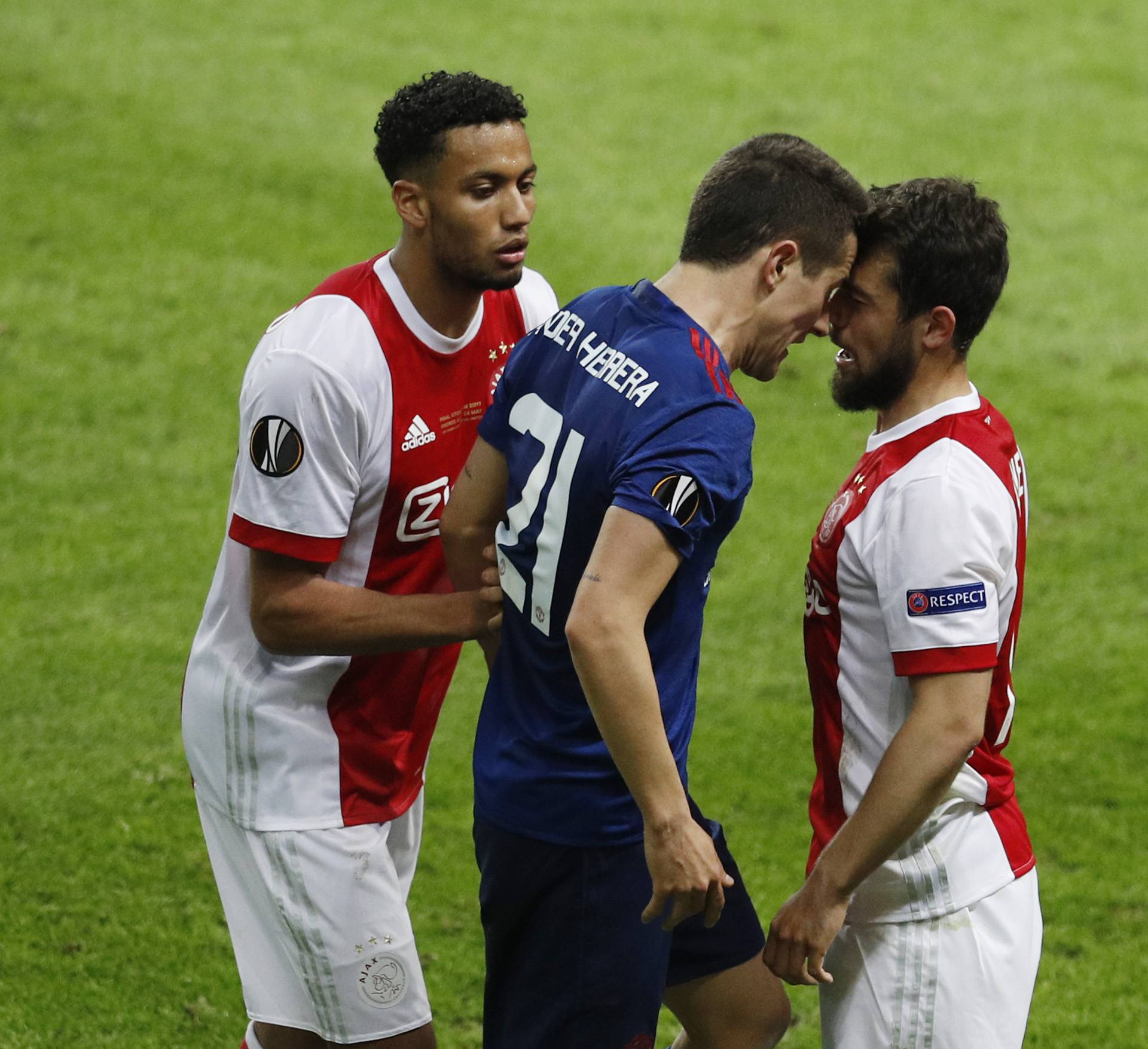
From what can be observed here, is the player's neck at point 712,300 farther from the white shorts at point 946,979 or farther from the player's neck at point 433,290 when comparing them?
the white shorts at point 946,979

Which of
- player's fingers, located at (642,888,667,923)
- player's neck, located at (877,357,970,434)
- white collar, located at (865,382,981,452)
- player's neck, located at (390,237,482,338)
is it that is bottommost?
player's fingers, located at (642,888,667,923)

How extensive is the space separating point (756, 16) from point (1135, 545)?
316 inches

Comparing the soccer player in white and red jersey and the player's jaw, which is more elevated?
the player's jaw

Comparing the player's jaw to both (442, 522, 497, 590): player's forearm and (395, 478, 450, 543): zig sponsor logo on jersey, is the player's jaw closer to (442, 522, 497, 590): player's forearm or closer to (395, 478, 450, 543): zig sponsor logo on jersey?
(395, 478, 450, 543): zig sponsor logo on jersey

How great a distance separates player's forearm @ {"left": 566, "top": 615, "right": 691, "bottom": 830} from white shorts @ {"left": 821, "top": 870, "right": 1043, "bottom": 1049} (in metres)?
0.67

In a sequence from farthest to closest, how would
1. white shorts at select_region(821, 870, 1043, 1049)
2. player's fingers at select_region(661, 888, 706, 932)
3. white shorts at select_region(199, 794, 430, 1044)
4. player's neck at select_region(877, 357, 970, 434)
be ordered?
white shorts at select_region(199, 794, 430, 1044)
player's neck at select_region(877, 357, 970, 434)
white shorts at select_region(821, 870, 1043, 1049)
player's fingers at select_region(661, 888, 706, 932)

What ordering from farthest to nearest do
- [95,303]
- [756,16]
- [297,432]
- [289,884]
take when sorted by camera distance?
[756,16] < [95,303] < [289,884] < [297,432]

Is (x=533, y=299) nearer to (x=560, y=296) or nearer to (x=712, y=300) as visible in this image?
(x=712, y=300)

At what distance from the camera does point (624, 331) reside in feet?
10.0

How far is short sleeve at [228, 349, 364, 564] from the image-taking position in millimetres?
3400

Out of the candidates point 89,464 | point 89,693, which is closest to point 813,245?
point 89,693

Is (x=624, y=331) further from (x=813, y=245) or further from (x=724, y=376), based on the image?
(x=813, y=245)

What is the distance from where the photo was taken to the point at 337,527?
11.3ft

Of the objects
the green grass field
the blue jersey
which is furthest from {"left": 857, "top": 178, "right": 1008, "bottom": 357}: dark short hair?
the green grass field
